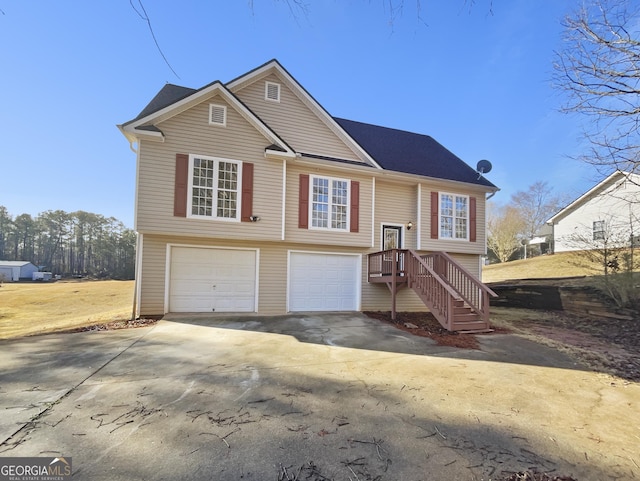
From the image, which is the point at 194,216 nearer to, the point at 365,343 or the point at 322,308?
the point at 322,308

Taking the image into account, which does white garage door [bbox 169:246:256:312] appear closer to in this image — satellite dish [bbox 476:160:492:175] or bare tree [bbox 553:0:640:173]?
bare tree [bbox 553:0:640:173]

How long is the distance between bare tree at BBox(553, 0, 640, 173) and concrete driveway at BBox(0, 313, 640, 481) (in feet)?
15.0

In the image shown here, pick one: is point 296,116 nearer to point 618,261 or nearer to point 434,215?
point 434,215

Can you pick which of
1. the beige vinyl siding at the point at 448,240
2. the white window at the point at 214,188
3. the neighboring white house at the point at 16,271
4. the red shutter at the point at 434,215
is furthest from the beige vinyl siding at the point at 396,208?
the neighboring white house at the point at 16,271

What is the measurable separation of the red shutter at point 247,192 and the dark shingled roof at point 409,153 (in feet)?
15.4

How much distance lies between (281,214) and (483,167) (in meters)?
9.30

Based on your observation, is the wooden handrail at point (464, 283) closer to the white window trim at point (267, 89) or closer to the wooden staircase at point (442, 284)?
the wooden staircase at point (442, 284)

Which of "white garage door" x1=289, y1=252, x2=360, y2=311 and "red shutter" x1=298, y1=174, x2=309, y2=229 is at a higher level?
"red shutter" x1=298, y1=174, x2=309, y2=229

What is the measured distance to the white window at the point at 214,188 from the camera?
348 inches

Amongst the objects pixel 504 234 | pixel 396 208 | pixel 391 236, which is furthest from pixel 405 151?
pixel 504 234

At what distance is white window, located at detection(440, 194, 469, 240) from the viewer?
12.1m

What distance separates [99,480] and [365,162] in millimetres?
10504

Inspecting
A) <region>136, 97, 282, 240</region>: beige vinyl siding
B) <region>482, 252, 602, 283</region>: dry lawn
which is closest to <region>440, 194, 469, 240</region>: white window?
<region>136, 97, 282, 240</region>: beige vinyl siding

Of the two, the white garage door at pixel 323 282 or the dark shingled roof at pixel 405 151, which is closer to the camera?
the white garage door at pixel 323 282
